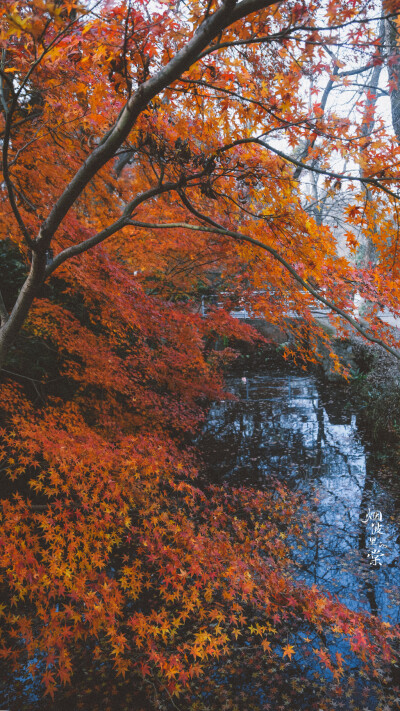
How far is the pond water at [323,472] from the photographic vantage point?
5.19 metres

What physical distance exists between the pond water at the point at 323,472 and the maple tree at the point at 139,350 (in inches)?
18.1

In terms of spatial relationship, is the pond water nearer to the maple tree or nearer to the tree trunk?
the maple tree

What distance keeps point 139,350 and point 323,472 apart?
4.58m

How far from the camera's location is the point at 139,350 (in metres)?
7.73

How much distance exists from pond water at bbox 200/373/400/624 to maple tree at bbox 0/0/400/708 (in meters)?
0.46

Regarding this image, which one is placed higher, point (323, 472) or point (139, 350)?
point (139, 350)

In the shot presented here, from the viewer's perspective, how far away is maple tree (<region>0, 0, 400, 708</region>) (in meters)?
3.12

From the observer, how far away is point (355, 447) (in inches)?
377

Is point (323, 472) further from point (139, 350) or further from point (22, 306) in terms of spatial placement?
point (22, 306)
